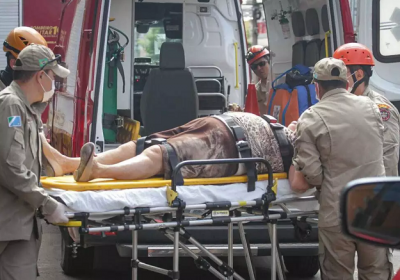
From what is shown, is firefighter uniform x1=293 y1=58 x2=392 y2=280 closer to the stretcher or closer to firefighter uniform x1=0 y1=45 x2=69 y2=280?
the stretcher

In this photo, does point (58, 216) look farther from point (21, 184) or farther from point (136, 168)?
point (136, 168)

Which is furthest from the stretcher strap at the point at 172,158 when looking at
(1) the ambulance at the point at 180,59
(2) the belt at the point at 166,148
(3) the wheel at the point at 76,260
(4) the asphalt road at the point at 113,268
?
(4) the asphalt road at the point at 113,268

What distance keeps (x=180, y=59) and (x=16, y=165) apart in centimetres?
292

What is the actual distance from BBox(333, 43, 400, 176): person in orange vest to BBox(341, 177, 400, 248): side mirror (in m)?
2.83

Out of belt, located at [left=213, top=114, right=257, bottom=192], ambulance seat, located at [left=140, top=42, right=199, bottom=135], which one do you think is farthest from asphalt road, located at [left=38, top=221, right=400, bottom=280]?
belt, located at [left=213, top=114, right=257, bottom=192]

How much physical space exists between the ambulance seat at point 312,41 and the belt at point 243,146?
82.8 inches

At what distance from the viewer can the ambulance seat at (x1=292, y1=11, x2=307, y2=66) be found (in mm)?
7293

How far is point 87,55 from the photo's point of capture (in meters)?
5.68

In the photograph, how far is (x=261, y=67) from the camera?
Answer: 7.81 m

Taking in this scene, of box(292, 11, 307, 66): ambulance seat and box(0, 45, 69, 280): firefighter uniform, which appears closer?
box(0, 45, 69, 280): firefighter uniform

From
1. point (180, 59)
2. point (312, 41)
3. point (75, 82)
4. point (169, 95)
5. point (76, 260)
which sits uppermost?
point (312, 41)

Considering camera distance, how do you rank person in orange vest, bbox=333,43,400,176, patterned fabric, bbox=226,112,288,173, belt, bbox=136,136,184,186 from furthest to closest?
person in orange vest, bbox=333,43,400,176 < patterned fabric, bbox=226,112,288,173 < belt, bbox=136,136,184,186

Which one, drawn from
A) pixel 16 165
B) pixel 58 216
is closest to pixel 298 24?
pixel 58 216

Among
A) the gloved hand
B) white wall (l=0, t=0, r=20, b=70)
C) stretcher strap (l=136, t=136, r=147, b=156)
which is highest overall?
white wall (l=0, t=0, r=20, b=70)
